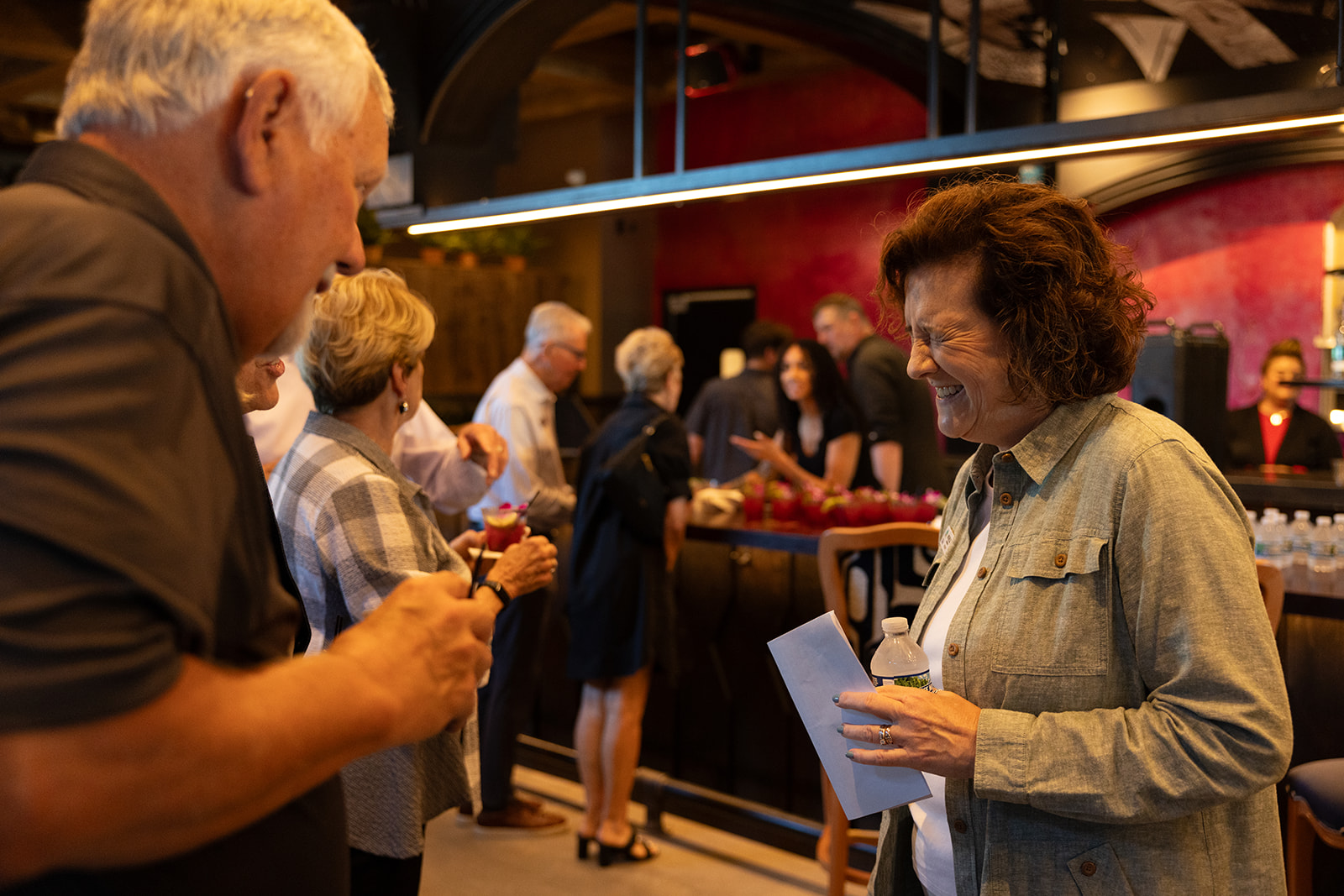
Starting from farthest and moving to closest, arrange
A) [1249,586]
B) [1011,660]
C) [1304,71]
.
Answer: [1304,71] < [1011,660] < [1249,586]

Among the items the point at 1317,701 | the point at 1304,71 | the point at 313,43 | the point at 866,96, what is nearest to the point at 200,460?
the point at 313,43

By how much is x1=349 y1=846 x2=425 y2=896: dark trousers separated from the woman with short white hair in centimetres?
181

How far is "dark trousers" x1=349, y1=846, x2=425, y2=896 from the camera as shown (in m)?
1.90

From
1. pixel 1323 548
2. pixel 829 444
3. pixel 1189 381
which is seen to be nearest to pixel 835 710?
pixel 1323 548

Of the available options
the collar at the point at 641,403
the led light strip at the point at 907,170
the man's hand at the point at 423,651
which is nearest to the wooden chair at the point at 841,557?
the collar at the point at 641,403

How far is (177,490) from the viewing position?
2.03ft

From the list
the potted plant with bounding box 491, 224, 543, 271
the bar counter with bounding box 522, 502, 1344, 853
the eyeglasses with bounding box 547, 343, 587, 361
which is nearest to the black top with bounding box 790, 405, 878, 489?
the bar counter with bounding box 522, 502, 1344, 853

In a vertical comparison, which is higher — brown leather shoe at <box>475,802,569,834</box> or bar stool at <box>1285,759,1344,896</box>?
bar stool at <box>1285,759,1344,896</box>

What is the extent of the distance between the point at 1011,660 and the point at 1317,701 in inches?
85.8

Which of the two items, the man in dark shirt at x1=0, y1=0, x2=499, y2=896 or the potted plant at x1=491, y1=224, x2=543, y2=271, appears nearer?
the man in dark shirt at x1=0, y1=0, x2=499, y2=896

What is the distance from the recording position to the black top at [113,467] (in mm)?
557

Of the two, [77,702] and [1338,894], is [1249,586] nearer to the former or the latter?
[77,702]

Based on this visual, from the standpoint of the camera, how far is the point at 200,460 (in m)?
0.65

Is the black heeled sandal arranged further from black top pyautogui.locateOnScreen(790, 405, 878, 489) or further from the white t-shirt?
the white t-shirt
